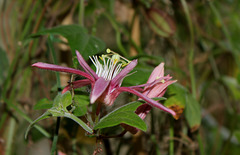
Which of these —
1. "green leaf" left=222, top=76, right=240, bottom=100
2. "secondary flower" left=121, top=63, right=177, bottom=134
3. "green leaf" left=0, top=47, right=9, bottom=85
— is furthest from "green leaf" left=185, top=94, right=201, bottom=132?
"green leaf" left=0, top=47, right=9, bottom=85

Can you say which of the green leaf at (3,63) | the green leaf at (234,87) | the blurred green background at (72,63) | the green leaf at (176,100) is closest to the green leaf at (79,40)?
the blurred green background at (72,63)

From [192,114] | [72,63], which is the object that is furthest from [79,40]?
[192,114]

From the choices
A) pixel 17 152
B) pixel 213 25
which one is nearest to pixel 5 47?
pixel 17 152

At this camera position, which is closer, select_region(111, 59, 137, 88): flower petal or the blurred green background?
select_region(111, 59, 137, 88): flower petal

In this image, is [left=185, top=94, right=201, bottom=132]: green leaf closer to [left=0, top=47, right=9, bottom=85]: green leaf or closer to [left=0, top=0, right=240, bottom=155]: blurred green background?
[left=0, top=0, right=240, bottom=155]: blurred green background

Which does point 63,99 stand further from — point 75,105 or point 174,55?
point 174,55
